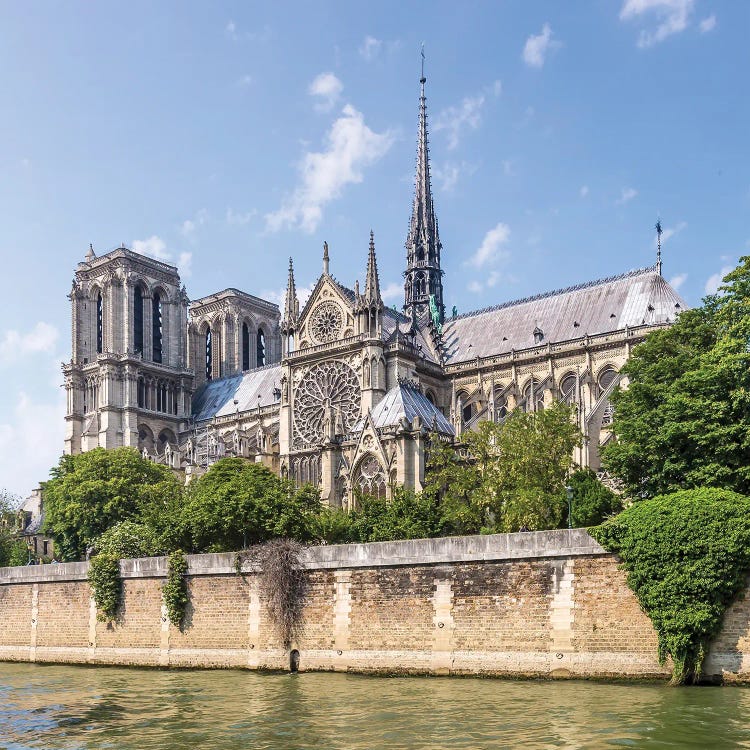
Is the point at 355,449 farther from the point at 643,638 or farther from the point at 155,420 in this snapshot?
the point at 155,420

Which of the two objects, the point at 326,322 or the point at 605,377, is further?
the point at 326,322

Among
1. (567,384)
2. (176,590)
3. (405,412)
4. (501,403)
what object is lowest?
(176,590)

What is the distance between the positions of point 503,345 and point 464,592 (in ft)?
→ 149

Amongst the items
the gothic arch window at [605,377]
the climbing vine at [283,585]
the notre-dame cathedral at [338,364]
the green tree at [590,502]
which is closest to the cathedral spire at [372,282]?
the notre-dame cathedral at [338,364]

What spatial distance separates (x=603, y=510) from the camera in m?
37.8

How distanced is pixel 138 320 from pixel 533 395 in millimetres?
41989

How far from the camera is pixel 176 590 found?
3400 centimetres

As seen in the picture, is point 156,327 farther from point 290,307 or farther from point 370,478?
point 370,478

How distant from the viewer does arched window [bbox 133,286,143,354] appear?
9303cm

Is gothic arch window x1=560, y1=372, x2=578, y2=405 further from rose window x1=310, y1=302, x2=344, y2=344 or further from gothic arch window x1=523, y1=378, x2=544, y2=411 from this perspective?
rose window x1=310, y1=302, x2=344, y2=344

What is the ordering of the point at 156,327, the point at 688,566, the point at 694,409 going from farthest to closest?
the point at 156,327 → the point at 694,409 → the point at 688,566

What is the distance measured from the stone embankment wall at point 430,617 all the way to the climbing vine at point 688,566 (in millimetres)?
445

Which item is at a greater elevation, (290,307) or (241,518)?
(290,307)

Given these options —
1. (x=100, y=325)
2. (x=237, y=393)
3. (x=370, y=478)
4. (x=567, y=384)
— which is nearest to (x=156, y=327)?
(x=100, y=325)
